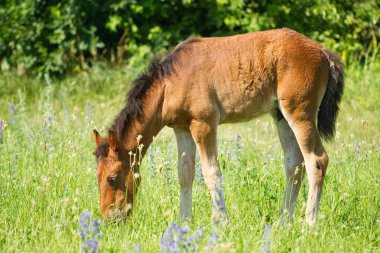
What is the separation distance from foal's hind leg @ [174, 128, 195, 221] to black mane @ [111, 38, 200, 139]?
1.37ft

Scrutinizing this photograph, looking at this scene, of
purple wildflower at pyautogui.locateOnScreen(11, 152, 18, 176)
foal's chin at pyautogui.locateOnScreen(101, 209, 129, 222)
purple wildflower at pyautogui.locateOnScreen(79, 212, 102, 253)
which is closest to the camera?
purple wildflower at pyautogui.locateOnScreen(79, 212, 102, 253)

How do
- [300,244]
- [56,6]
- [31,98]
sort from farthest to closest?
1. [56,6]
2. [31,98]
3. [300,244]

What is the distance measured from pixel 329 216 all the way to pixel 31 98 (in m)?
6.43

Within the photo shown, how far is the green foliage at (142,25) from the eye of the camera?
11.6 metres

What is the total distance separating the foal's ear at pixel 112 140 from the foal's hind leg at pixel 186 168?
1.98ft

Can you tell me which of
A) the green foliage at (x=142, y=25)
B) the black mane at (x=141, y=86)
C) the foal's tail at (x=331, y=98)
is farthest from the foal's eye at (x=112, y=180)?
the green foliage at (x=142, y=25)

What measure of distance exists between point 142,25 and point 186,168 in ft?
22.3

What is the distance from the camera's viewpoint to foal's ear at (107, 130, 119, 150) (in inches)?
211

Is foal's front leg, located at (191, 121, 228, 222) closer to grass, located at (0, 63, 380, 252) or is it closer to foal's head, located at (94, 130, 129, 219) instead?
grass, located at (0, 63, 380, 252)

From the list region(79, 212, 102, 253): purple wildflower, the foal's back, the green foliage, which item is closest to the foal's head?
the foal's back

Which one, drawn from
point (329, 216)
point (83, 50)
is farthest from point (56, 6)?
point (329, 216)

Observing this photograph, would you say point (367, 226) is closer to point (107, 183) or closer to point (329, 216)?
point (329, 216)

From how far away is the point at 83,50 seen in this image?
12.1m

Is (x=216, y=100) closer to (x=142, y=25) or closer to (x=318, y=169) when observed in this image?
(x=318, y=169)
